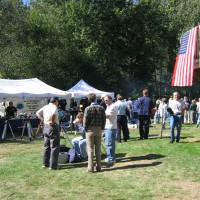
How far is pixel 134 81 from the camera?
1599 inches

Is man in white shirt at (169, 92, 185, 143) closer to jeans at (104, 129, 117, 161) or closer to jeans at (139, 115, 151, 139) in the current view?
jeans at (139, 115, 151, 139)

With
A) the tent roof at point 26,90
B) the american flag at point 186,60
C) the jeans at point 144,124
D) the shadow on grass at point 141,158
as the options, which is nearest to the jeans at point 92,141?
the shadow on grass at point 141,158

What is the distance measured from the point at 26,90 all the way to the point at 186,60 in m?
13.2

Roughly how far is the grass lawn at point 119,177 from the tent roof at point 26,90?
277 inches

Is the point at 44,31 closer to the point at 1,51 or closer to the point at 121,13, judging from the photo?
the point at 1,51

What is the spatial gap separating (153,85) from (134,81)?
7683mm

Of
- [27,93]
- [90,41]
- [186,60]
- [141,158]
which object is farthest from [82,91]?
[186,60]

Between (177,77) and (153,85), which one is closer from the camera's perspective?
(177,77)

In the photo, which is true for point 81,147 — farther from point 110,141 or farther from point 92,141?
point 92,141

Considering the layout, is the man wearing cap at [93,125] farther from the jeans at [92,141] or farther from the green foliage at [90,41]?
the green foliage at [90,41]

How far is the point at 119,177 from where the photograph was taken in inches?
311

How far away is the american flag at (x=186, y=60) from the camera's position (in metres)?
6.98

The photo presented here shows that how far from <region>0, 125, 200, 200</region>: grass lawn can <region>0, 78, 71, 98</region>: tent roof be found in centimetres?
703

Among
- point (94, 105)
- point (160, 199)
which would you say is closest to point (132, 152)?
point (94, 105)
